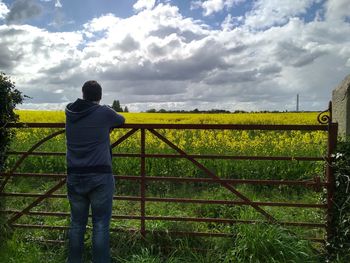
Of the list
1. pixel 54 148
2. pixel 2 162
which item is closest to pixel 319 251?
pixel 2 162

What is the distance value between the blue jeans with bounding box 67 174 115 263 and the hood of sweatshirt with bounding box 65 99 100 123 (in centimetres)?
57

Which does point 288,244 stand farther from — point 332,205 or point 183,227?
point 183,227

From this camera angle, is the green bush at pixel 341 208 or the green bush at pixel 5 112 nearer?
the green bush at pixel 341 208

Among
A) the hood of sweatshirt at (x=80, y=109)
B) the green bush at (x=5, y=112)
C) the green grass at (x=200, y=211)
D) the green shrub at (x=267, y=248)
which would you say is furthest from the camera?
the green bush at (x=5, y=112)

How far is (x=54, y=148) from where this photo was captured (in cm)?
1282

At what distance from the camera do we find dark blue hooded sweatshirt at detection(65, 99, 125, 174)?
4.34 metres

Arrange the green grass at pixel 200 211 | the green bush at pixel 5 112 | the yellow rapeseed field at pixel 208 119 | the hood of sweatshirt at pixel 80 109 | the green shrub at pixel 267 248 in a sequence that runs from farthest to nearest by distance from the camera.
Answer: the yellow rapeseed field at pixel 208 119 → the green bush at pixel 5 112 → the green grass at pixel 200 211 → the green shrub at pixel 267 248 → the hood of sweatshirt at pixel 80 109

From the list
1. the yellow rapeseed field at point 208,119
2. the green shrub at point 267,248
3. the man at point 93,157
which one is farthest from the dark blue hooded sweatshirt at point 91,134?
the yellow rapeseed field at point 208,119

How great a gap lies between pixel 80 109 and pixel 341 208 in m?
3.19

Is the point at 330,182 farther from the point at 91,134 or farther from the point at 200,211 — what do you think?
the point at 91,134

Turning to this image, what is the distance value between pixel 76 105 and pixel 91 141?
39 centimetres

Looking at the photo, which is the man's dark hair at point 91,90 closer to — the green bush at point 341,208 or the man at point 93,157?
the man at point 93,157

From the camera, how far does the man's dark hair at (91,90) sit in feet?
14.3

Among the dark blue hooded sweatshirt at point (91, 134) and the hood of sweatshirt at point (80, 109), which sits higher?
the hood of sweatshirt at point (80, 109)
